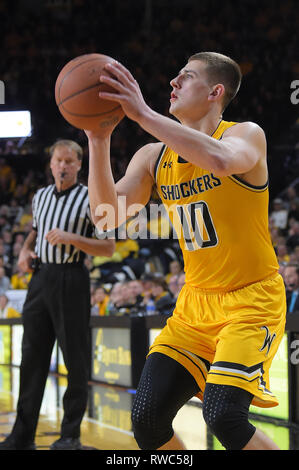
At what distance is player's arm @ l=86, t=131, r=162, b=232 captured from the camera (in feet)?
8.71

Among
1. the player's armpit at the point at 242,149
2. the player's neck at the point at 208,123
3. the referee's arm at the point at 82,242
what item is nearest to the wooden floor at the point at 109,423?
the referee's arm at the point at 82,242

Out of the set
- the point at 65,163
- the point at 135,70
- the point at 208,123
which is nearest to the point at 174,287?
the point at 65,163

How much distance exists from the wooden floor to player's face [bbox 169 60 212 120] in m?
2.47

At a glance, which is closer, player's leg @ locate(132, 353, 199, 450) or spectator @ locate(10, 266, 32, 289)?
player's leg @ locate(132, 353, 199, 450)

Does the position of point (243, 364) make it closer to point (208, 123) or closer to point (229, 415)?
point (229, 415)

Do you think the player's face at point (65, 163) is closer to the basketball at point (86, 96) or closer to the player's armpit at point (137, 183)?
the player's armpit at point (137, 183)

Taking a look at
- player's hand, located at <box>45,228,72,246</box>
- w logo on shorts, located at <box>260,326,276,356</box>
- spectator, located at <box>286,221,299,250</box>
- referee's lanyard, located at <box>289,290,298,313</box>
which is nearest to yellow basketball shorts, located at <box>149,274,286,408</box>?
w logo on shorts, located at <box>260,326,276,356</box>

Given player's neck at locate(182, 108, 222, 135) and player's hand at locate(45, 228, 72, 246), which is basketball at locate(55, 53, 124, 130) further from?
player's hand at locate(45, 228, 72, 246)

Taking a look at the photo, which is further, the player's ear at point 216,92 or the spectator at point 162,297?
the spectator at point 162,297

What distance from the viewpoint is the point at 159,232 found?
1148 cm

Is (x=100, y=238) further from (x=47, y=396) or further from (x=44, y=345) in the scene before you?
(x=47, y=396)

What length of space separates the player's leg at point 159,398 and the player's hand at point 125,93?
38.7 inches

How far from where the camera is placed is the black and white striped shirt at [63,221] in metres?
4.36

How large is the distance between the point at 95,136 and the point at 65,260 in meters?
1.87
